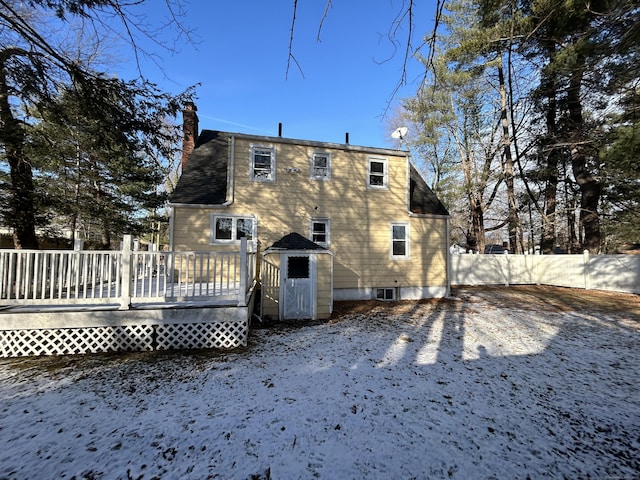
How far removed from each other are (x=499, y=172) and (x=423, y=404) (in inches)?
774

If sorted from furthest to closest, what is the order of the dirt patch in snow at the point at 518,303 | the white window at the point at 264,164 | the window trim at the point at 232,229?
the white window at the point at 264,164, the window trim at the point at 232,229, the dirt patch in snow at the point at 518,303

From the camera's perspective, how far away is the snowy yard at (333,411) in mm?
2480

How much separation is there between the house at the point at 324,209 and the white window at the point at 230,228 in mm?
35

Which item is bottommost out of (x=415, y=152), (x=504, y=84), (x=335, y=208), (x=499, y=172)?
(x=335, y=208)

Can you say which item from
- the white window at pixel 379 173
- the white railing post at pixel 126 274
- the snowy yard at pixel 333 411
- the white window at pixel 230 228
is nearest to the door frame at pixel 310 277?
the snowy yard at pixel 333 411

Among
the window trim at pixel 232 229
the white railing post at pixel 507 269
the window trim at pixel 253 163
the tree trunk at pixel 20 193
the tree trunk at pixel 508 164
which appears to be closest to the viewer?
the tree trunk at pixel 20 193

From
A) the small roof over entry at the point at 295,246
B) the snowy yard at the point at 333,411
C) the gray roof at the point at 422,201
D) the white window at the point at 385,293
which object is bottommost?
the snowy yard at the point at 333,411

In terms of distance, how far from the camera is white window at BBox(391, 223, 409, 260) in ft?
36.9

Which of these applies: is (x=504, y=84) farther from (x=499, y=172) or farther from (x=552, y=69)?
(x=552, y=69)

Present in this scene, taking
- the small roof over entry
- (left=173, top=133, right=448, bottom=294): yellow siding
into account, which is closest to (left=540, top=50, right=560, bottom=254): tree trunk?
(left=173, top=133, right=448, bottom=294): yellow siding

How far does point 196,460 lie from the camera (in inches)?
98.4

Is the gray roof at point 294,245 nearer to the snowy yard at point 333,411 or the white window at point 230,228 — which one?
the white window at point 230,228

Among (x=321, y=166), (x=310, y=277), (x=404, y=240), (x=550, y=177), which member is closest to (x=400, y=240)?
(x=404, y=240)

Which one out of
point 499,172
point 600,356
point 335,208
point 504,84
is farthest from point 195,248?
point 504,84
